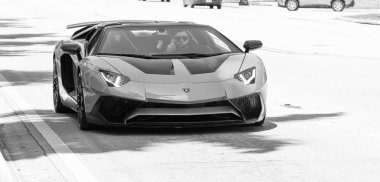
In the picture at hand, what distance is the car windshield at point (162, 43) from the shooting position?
35.3ft

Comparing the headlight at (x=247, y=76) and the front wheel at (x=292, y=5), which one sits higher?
the headlight at (x=247, y=76)

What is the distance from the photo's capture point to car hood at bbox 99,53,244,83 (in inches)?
391

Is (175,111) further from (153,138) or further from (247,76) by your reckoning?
(247,76)

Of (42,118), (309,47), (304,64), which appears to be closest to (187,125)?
(42,118)

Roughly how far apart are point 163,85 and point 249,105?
912 mm

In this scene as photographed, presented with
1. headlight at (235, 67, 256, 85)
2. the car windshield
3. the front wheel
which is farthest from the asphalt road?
the front wheel

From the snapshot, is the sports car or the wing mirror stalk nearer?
the sports car

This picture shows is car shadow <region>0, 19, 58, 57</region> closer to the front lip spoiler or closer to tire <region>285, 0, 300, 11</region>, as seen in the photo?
the front lip spoiler

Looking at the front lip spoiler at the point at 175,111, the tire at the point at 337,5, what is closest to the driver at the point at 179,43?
the front lip spoiler at the point at 175,111

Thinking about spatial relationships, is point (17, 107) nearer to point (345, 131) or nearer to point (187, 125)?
point (187, 125)

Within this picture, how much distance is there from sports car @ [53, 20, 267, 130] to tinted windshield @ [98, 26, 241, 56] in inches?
0.4

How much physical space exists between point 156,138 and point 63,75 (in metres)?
2.41

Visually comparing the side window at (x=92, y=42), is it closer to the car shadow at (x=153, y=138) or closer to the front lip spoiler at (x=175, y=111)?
the car shadow at (x=153, y=138)

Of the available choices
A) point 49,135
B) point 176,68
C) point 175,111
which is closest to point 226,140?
point 175,111
